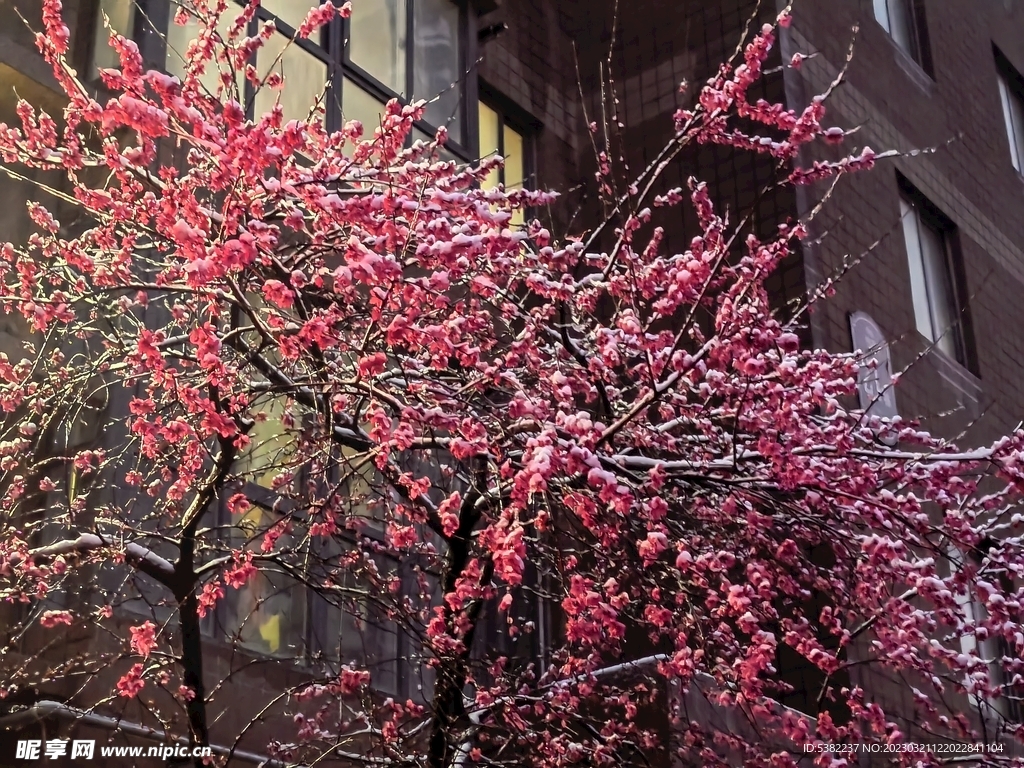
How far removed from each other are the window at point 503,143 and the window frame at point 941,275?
4725 mm

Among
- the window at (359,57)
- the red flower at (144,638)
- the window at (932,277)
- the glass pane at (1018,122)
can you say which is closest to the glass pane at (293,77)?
the window at (359,57)

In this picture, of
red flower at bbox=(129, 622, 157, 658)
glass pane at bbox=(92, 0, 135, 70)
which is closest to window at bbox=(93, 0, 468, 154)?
glass pane at bbox=(92, 0, 135, 70)

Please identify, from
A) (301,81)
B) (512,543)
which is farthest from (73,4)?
(512,543)

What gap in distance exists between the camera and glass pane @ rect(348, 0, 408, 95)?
1033 centimetres

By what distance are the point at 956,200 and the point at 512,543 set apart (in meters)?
11.8

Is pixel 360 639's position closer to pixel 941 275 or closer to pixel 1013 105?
pixel 941 275

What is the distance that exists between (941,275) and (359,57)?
318 inches

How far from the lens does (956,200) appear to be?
14750 mm

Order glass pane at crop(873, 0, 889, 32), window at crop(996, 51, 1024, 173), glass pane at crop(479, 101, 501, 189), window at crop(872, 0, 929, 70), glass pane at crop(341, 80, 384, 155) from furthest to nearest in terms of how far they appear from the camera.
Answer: window at crop(996, 51, 1024, 173) → window at crop(872, 0, 929, 70) → glass pane at crop(873, 0, 889, 32) → glass pane at crop(479, 101, 501, 189) → glass pane at crop(341, 80, 384, 155)

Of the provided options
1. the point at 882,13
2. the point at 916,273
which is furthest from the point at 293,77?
the point at 882,13

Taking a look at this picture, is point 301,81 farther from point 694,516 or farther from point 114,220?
point 694,516

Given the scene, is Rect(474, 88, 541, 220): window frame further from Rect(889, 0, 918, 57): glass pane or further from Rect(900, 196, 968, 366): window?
Rect(889, 0, 918, 57): glass pane

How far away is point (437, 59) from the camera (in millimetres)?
11117

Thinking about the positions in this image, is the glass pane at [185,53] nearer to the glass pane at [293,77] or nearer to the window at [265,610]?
the glass pane at [293,77]
